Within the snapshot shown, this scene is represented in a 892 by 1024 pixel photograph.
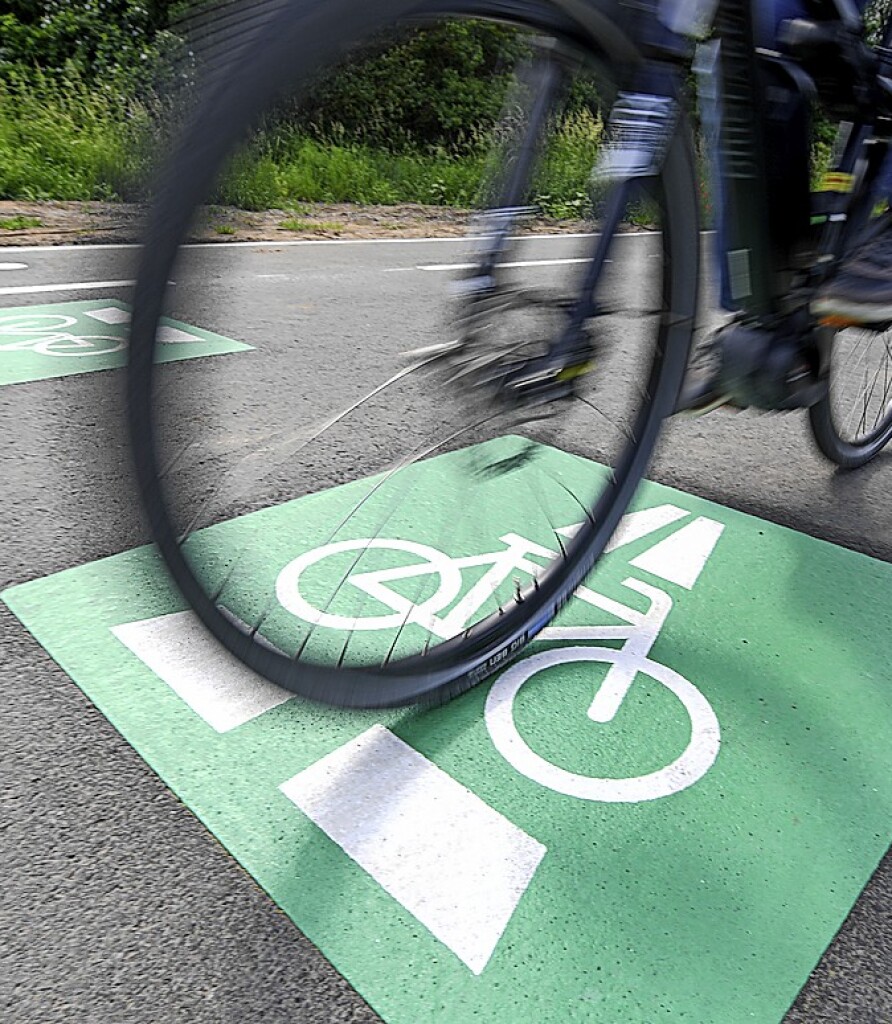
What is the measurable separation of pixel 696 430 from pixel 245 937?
296 cm

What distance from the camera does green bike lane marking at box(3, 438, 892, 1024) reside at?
61.7 inches

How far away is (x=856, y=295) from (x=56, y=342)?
3.57m

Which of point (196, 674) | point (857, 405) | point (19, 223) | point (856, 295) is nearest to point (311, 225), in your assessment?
point (19, 223)

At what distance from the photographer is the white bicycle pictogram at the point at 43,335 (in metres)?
4.32

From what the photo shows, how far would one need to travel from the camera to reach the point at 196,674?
2.14m

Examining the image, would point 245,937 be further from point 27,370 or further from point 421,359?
point 27,370

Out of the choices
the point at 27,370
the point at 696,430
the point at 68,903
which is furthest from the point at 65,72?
the point at 68,903

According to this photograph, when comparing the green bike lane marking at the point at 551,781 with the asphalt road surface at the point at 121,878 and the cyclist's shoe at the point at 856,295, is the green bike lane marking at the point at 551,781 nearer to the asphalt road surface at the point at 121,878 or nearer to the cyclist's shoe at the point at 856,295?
the asphalt road surface at the point at 121,878

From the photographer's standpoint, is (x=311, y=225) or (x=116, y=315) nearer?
(x=116, y=315)

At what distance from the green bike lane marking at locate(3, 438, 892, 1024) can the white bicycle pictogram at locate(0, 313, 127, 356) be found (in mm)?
2124

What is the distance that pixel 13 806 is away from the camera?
1.76 meters

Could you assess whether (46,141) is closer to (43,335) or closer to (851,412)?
(43,335)

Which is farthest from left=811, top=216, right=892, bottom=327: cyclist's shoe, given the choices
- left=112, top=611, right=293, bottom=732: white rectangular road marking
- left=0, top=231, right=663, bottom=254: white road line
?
left=112, top=611, right=293, bottom=732: white rectangular road marking

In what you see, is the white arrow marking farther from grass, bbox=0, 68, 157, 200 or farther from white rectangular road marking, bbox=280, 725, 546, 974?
grass, bbox=0, 68, 157, 200
